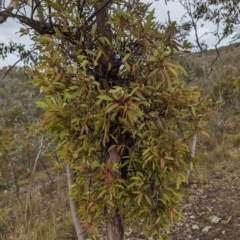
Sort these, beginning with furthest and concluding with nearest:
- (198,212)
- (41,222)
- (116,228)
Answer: (41,222), (198,212), (116,228)

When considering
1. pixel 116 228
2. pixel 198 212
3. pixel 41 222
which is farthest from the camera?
pixel 41 222

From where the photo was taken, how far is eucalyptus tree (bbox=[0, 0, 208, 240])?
5.09 feet

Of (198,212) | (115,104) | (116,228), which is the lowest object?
(198,212)

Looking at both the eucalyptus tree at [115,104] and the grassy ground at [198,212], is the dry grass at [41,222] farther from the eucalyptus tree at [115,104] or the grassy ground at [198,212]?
the eucalyptus tree at [115,104]

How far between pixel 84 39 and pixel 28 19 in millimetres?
340

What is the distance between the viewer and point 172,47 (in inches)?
64.3

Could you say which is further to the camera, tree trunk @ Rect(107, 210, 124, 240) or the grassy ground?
the grassy ground

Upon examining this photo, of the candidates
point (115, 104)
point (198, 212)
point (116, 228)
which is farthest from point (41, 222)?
point (115, 104)

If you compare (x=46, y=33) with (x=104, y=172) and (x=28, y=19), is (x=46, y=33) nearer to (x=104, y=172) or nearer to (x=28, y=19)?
(x=28, y=19)

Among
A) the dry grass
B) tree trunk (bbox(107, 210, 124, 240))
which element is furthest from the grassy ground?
tree trunk (bbox(107, 210, 124, 240))

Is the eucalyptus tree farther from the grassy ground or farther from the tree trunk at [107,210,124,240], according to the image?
the grassy ground

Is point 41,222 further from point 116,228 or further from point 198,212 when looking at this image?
point 116,228

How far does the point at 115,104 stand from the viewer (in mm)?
1434

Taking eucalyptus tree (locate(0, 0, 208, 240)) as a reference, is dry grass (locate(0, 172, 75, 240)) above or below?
below
